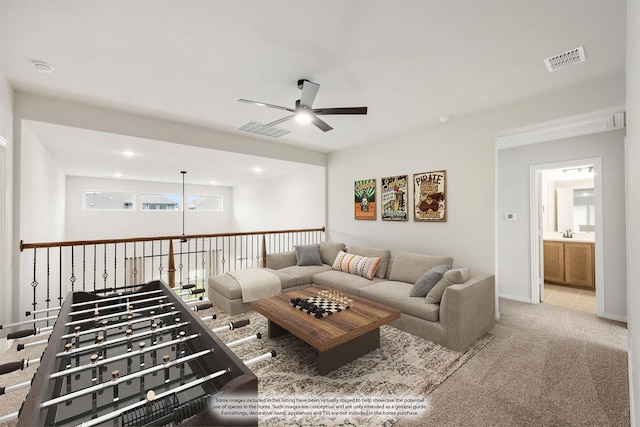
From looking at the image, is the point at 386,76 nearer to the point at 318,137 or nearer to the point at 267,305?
the point at 318,137

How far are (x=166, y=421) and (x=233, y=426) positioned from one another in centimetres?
24

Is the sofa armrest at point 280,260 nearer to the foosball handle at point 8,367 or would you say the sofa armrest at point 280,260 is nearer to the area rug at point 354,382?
the area rug at point 354,382

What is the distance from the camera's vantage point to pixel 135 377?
972 mm

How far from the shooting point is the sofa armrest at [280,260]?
4.69 meters

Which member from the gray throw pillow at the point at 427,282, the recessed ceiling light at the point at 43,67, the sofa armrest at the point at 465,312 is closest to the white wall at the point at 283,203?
the gray throw pillow at the point at 427,282

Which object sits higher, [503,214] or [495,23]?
[495,23]

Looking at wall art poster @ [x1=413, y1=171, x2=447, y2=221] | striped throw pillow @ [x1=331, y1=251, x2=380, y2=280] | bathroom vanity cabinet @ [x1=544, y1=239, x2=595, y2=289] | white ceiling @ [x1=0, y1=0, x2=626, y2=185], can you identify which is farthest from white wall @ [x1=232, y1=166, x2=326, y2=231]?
bathroom vanity cabinet @ [x1=544, y1=239, x2=595, y2=289]

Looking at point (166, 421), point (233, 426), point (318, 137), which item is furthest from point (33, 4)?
point (318, 137)

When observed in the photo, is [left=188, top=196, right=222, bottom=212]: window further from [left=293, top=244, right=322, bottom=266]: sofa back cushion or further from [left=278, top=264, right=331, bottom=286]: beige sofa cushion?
[left=278, top=264, right=331, bottom=286]: beige sofa cushion

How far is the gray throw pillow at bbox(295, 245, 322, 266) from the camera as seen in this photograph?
4801 millimetres

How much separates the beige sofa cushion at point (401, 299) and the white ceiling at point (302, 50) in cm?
232

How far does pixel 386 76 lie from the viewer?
2637 mm

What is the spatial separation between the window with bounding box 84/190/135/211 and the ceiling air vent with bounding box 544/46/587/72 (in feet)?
30.8

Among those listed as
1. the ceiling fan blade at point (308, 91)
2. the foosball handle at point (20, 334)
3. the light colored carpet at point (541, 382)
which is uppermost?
the ceiling fan blade at point (308, 91)
